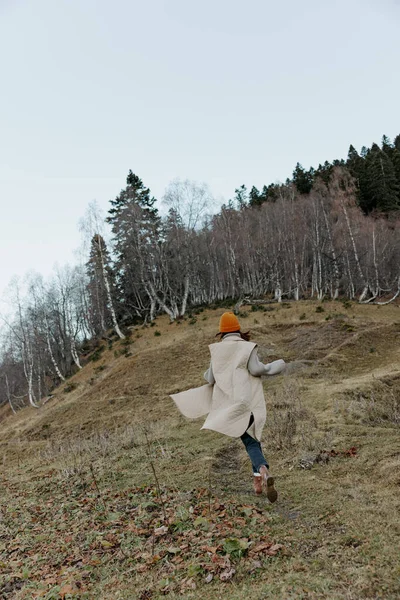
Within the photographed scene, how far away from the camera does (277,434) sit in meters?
7.17

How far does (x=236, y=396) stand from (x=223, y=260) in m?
38.3

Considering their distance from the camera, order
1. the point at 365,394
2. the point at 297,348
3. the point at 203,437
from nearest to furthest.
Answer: the point at 203,437 < the point at 365,394 < the point at 297,348

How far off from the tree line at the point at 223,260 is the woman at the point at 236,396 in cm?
2924

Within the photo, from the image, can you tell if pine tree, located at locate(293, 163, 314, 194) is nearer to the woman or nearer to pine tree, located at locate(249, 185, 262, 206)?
pine tree, located at locate(249, 185, 262, 206)

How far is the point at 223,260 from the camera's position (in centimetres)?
4266

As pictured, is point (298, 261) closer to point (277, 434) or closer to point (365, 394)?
point (365, 394)

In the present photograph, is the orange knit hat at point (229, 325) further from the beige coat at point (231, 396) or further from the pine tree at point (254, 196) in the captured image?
the pine tree at point (254, 196)

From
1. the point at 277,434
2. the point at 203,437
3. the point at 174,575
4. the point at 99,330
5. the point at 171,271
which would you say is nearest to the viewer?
the point at 174,575

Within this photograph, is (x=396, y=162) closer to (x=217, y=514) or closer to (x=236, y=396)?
(x=236, y=396)

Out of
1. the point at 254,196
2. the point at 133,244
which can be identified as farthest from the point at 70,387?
the point at 254,196

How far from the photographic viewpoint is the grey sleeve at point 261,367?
4.72m

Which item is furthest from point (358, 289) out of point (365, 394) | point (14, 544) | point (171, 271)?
point (14, 544)

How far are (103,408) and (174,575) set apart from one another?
A: 17.4 m

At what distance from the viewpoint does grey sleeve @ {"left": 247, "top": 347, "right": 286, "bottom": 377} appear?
4.72m
